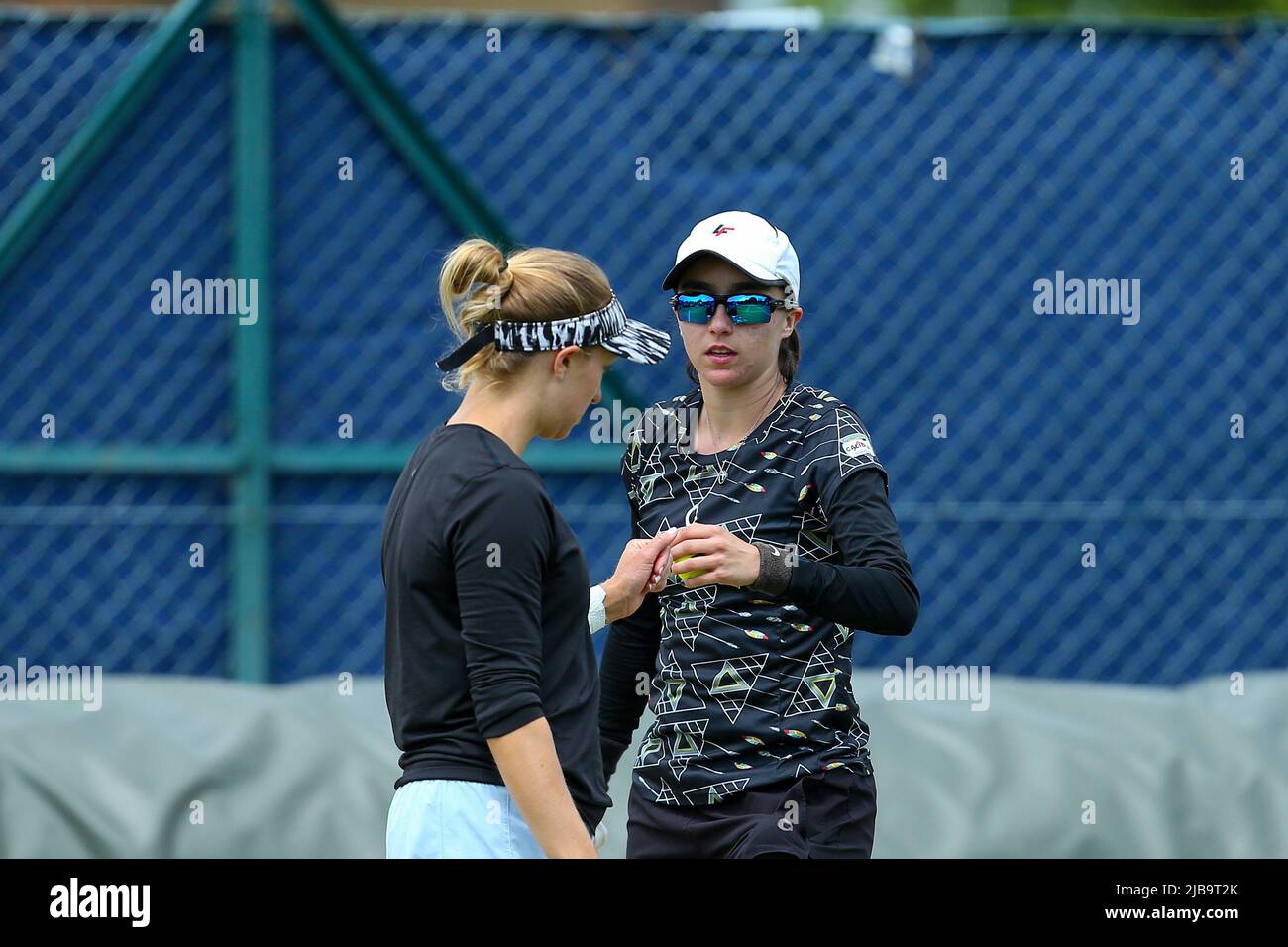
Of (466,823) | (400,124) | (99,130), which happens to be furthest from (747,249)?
(99,130)

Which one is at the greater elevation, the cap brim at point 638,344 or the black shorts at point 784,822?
the cap brim at point 638,344

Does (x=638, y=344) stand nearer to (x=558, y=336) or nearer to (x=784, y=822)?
(x=558, y=336)

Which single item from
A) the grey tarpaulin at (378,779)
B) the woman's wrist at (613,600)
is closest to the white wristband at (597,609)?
the woman's wrist at (613,600)

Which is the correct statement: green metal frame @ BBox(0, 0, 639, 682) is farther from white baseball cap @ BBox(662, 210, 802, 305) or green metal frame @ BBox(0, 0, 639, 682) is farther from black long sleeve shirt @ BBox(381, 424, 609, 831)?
black long sleeve shirt @ BBox(381, 424, 609, 831)

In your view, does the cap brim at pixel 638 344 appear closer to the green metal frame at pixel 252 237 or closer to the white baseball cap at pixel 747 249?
the white baseball cap at pixel 747 249

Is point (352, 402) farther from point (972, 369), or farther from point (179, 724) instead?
Answer: point (972, 369)

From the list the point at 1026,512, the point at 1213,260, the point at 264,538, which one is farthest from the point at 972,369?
the point at 264,538

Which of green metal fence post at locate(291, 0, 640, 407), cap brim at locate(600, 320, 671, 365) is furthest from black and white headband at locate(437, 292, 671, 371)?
green metal fence post at locate(291, 0, 640, 407)

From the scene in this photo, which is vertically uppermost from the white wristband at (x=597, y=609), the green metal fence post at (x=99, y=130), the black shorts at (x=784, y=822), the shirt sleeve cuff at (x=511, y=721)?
the green metal fence post at (x=99, y=130)

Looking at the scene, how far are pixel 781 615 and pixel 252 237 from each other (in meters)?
3.14

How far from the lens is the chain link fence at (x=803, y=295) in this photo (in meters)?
5.36

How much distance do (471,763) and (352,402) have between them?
319 centimetres

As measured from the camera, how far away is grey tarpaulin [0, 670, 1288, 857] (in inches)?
166

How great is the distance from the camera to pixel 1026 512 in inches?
220
